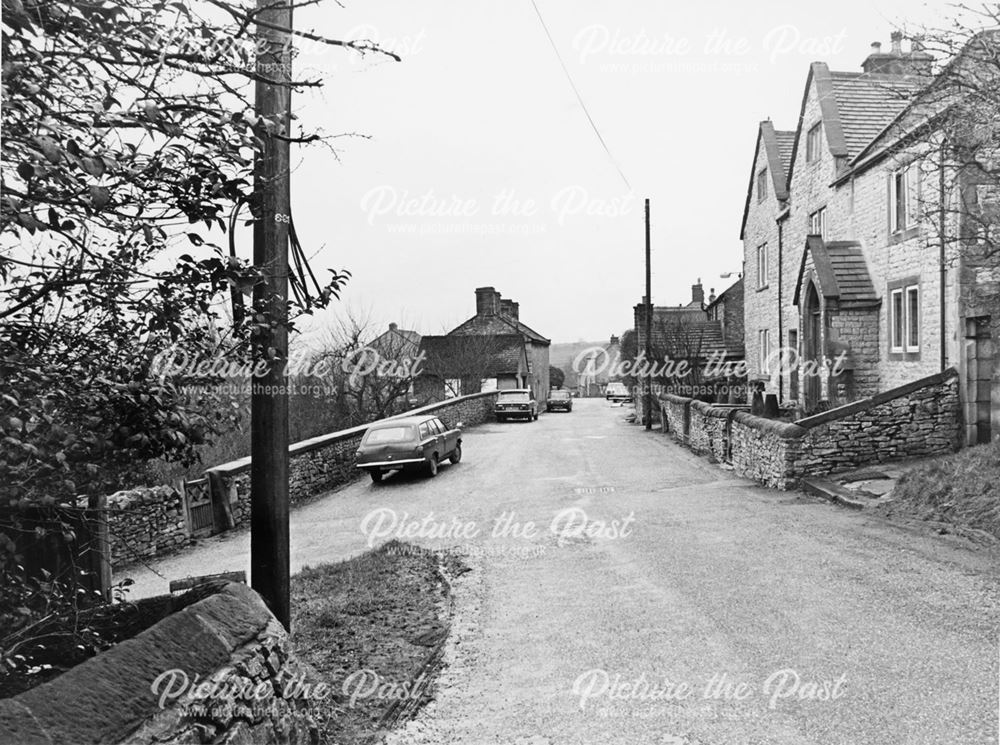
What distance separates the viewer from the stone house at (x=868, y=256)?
14570mm

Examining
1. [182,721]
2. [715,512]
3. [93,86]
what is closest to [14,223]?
[93,86]

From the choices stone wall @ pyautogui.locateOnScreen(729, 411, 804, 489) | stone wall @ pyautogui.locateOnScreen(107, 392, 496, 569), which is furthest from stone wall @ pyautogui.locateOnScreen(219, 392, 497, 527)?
stone wall @ pyautogui.locateOnScreen(729, 411, 804, 489)

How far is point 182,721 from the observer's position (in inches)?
128

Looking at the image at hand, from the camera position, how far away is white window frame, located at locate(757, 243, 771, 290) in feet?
101

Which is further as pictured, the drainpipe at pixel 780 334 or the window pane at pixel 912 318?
the drainpipe at pixel 780 334

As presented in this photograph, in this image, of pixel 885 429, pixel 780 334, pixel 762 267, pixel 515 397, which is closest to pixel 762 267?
pixel 762 267

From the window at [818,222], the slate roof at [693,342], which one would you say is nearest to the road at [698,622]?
the window at [818,222]

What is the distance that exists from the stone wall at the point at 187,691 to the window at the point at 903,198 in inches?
672

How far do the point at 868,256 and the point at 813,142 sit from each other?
6879mm

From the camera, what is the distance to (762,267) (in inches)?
1240

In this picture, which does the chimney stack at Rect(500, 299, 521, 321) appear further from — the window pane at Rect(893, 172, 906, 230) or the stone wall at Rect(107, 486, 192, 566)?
the stone wall at Rect(107, 486, 192, 566)

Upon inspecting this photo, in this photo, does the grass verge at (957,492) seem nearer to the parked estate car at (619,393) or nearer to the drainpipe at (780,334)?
the drainpipe at (780,334)

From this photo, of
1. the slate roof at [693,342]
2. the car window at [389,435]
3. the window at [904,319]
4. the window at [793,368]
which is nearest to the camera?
the window at [904,319]

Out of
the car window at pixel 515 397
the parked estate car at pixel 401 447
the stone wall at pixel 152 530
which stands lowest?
the stone wall at pixel 152 530
